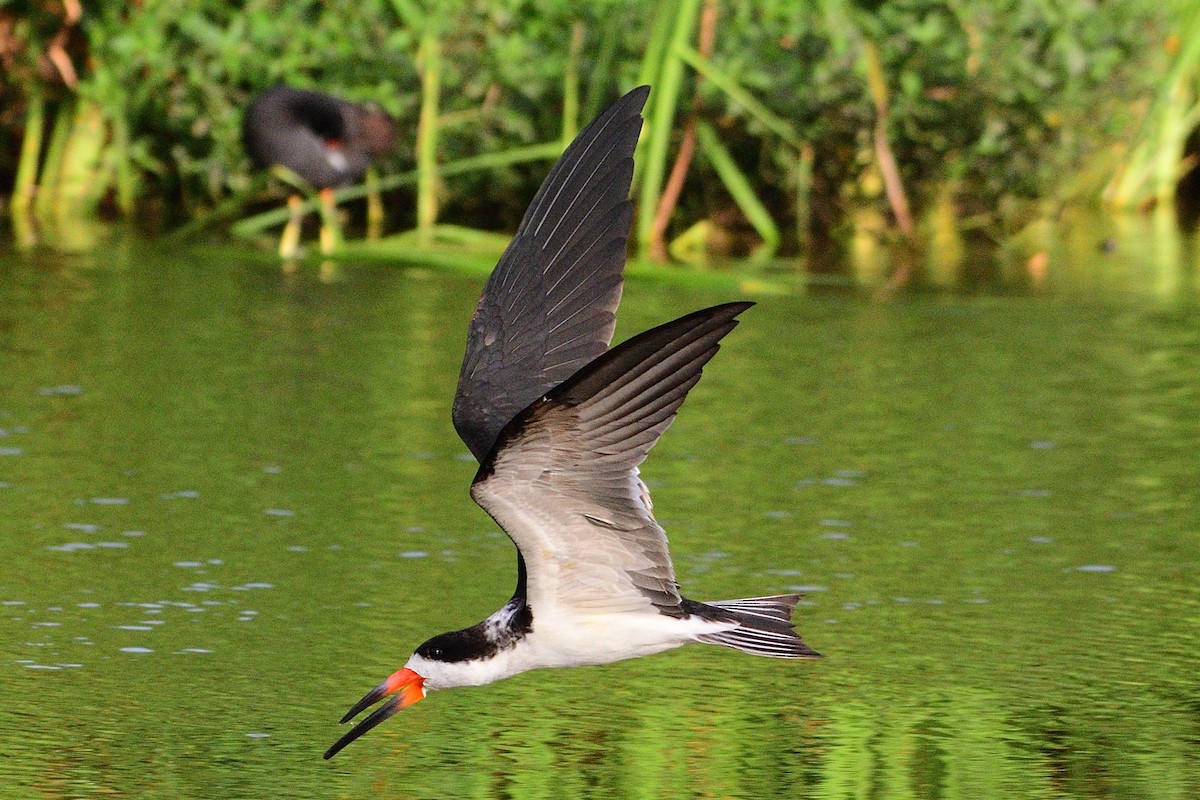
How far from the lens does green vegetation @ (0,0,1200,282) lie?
959 cm

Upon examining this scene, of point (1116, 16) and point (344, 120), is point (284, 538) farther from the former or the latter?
point (1116, 16)

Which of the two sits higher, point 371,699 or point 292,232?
point 292,232

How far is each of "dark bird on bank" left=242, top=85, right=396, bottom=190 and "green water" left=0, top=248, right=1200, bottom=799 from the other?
1.49 metres

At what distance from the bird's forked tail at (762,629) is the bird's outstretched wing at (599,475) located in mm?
86

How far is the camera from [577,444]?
3.06 m

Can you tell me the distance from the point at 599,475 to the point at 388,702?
521mm

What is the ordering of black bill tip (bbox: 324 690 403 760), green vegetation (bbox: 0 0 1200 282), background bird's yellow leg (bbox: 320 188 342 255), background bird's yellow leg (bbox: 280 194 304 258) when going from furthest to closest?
1. green vegetation (bbox: 0 0 1200 282)
2. background bird's yellow leg (bbox: 280 194 304 258)
3. background bird's yellow leg (bbox: 320 188 342 255)
4. black bill tip (bbox: 324 690 403 760)

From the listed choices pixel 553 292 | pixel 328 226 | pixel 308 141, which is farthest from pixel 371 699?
pixel 308 141

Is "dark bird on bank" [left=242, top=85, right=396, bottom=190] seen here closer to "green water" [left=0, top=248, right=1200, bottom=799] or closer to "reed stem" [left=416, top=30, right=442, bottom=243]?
"reed stem" [left=416, top=30, right=442, bottom=243]

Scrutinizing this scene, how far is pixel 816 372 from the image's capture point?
6.71m

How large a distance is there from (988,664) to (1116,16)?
6.92 m

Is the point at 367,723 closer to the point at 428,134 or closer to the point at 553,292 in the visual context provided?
the point at 553,292

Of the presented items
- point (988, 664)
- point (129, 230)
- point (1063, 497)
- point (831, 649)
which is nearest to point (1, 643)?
point (831, 649)

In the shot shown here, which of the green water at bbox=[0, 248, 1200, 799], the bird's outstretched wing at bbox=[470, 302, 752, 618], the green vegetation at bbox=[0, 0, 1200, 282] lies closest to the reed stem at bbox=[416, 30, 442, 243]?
the green vegetation at bbox=[0, 0, 1200, 282]
